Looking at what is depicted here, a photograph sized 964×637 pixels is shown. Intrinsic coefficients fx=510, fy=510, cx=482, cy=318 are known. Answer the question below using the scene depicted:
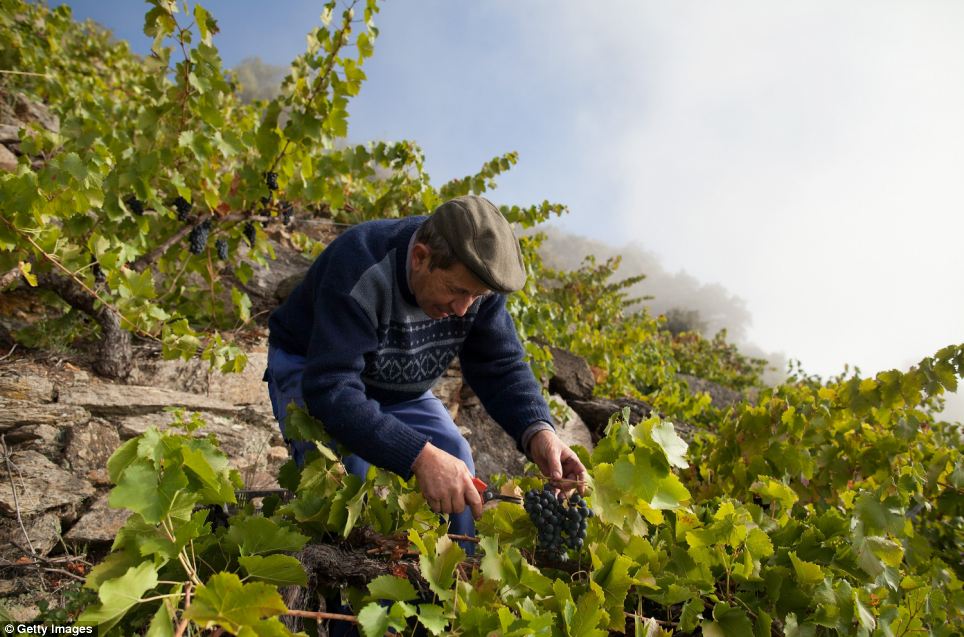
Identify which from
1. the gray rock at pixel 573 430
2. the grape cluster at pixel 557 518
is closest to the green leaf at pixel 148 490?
the grape cluster at pixel 557 518

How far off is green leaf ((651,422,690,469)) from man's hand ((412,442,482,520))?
1.67ft

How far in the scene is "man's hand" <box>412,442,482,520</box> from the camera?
1.38 metres

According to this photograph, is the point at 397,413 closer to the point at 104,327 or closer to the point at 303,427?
the point at 303,427

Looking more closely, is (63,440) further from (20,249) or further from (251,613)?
(251,613)

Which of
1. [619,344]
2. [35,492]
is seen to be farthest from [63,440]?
[619,344]

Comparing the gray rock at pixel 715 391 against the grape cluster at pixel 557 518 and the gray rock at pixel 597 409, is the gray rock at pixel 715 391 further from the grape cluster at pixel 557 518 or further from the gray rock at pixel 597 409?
the grape cluster at pixel 557 518

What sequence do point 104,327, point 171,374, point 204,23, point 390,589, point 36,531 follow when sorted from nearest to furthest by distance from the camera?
point 390,589 < point 36,531 < point 204,23 < point 104,327 < point 171,374

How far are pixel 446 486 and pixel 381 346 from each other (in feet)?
2.23

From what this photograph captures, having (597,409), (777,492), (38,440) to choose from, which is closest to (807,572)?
(777,492)

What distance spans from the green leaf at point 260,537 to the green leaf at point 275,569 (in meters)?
0.08

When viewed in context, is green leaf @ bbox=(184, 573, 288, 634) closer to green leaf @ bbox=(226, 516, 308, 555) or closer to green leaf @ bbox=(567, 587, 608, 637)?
green leaf @ bbox=(226, 516, 308, 555)

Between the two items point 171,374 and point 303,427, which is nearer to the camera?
point 303,427

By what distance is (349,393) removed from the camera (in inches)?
61.4
